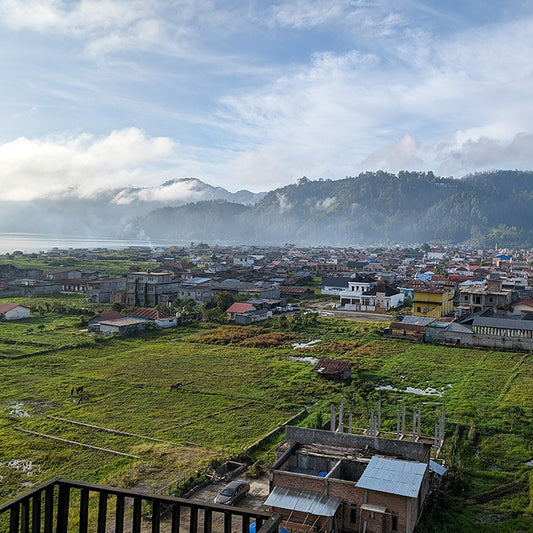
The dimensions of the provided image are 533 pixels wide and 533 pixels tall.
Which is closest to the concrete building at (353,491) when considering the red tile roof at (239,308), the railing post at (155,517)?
the railing post at (155,517)

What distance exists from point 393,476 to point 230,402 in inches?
391

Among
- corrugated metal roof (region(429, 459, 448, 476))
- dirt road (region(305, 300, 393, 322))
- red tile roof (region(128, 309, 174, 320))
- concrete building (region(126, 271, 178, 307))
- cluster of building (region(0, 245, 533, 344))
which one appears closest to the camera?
corrugated metal roof (region(429, 459, 448, 476))

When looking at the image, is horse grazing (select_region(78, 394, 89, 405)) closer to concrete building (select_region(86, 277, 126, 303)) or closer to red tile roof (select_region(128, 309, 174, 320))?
red tile roof (select_region(128, 309, 174, 320))

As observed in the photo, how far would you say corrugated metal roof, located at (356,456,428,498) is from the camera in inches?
439

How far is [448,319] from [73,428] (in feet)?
97.1

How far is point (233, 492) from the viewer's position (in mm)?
12555

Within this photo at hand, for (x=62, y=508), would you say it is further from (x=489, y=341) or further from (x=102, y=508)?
(x=489, y=341)

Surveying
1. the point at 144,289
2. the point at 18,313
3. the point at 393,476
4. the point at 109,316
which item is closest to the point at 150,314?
the point at 109,316

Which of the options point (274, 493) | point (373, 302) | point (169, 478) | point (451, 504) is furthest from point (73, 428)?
point (373, 302)

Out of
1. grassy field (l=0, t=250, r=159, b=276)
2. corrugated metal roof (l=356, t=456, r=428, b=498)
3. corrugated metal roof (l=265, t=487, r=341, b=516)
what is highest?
grassy field (l=0, t=250, r=159, b=276)

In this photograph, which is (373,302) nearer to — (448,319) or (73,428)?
(448,319)

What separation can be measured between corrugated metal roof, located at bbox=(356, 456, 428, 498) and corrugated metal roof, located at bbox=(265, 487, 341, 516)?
2.66 ft

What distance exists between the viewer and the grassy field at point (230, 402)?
14.0m

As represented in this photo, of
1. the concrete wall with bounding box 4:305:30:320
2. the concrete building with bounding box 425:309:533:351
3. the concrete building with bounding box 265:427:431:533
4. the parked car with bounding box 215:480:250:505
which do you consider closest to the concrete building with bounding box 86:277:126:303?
the concrete wall with bounding box 4:305:30:320
